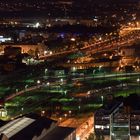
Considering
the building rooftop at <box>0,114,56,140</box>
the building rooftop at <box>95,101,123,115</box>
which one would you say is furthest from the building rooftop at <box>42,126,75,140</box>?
the building rooftop at <box>95,101,123,115</box>

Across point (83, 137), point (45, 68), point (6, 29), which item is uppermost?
point (6, 29)

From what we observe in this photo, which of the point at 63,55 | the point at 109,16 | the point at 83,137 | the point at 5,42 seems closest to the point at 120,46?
the point at 63,55

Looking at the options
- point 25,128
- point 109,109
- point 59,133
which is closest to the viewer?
point 25,128

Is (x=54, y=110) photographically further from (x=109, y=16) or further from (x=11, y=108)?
(x=109, y=16)

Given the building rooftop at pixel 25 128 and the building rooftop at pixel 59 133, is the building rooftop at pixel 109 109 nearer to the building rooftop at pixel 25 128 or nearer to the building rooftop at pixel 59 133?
the building rooftop at pixel 59 133

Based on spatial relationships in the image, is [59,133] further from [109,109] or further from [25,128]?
[109,109]

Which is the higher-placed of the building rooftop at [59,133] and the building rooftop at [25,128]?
the building rooftop at [25,128]

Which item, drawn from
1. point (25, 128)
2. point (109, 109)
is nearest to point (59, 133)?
point (25, 128)

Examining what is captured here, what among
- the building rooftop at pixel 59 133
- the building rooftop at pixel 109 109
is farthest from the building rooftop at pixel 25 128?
the building rooftop at pixel 109 109

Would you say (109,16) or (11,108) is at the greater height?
(109,16)

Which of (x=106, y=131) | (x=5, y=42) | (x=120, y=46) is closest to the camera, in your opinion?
(x=106, y=131)

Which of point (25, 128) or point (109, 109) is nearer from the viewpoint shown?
point (25, 128)
